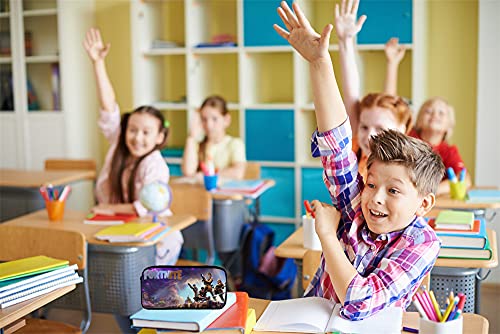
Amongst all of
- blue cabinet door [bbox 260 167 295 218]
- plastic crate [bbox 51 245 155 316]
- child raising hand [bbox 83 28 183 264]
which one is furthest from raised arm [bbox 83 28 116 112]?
blue cabinet door [bbox 260 167 295 218]

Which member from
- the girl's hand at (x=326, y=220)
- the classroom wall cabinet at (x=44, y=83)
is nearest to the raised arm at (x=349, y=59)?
the girl's hand at (x=326, y=220)

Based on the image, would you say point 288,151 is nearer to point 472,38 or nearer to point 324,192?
point 324,192

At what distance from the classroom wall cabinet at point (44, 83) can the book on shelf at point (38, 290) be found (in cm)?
370

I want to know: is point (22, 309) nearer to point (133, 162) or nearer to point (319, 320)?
point (319, 320)

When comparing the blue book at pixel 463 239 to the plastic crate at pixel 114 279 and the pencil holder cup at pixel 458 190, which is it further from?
the plastic crate at pixel 114 279

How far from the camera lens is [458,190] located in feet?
11.1

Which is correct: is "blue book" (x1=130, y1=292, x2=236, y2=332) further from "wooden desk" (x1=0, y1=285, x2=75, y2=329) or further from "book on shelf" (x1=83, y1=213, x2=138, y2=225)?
"book on shelf" (x1=83, y1=213, x2=138, y2=225)

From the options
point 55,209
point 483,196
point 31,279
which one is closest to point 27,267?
point 31,279

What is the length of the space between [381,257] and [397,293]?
0.11m

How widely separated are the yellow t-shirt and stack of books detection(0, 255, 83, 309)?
97.8 inches

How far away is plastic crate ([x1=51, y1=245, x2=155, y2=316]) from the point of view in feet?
9.08

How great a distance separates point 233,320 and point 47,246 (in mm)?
1187

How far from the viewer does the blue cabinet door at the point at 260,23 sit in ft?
15.8

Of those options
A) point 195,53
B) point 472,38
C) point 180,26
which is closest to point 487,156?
point 472,38
